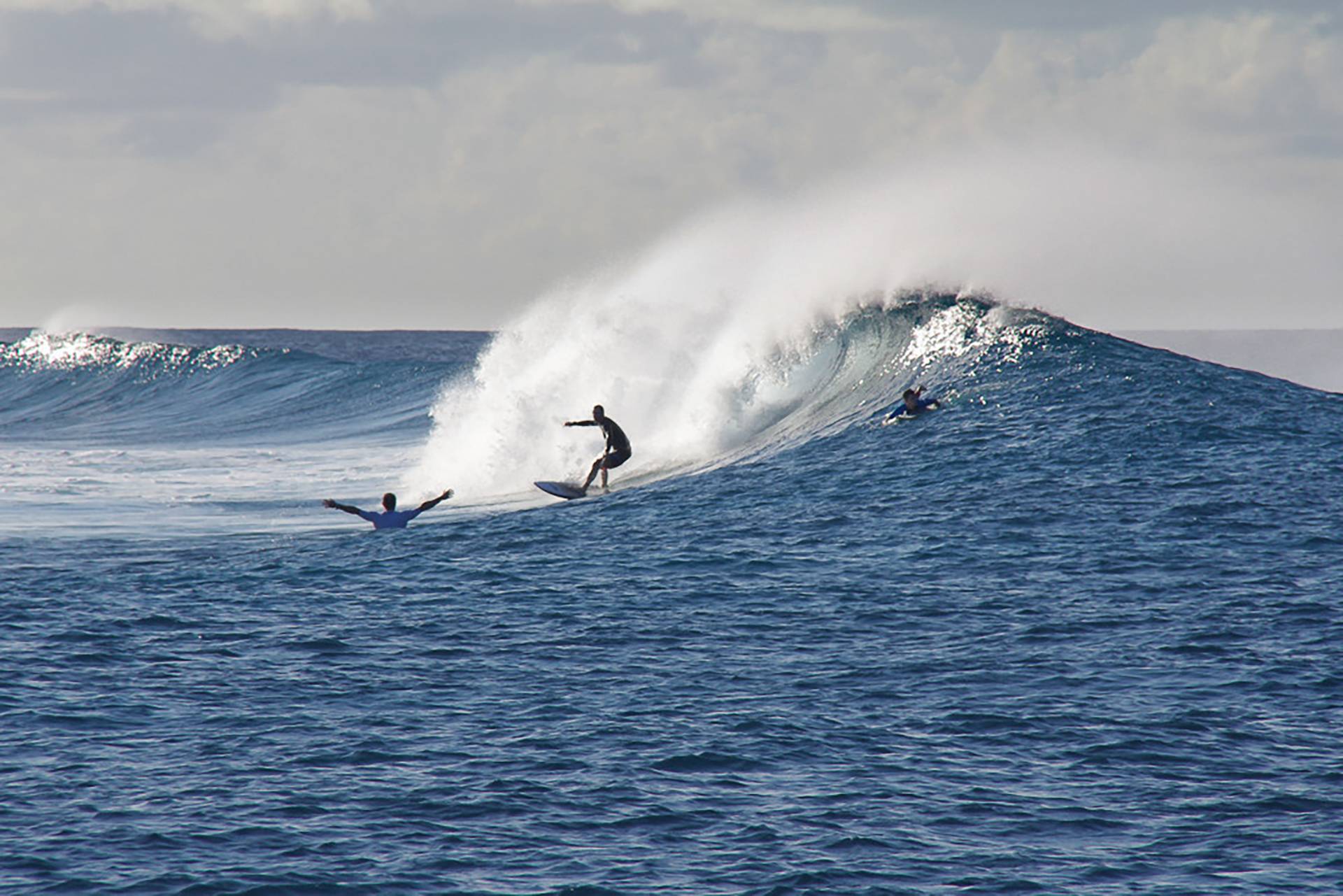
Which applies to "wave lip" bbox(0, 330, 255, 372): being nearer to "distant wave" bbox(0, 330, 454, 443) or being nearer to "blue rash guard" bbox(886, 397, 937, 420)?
"distant wave" bbox(0, 330, 454, 443)

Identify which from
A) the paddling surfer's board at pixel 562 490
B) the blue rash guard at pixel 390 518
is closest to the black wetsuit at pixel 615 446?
the paddling surfer's board at pixel 562 490

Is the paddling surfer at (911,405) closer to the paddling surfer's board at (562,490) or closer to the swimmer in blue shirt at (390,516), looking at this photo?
the paddling surfer's board at (562,490)

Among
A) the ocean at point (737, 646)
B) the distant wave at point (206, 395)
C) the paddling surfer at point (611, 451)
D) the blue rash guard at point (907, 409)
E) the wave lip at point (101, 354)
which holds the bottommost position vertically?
the ocean at point (737, 646)

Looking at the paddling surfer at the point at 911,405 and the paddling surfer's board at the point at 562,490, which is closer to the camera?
the paddling surfer's board at the point at 562,490

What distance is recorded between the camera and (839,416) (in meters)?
24.9

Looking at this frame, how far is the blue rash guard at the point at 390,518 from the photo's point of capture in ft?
65.9

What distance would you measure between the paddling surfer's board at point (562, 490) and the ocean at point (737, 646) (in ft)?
1.73

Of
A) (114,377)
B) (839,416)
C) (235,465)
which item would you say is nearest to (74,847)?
(839,416)

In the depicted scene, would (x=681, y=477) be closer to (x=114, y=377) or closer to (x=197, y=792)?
(x=197, y=792)

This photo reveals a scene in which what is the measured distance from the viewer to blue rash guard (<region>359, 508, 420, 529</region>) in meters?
20.1

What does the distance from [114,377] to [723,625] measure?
4837cm

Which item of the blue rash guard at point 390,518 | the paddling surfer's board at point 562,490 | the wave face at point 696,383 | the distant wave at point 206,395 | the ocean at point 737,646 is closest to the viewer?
the ocean at point 737,646

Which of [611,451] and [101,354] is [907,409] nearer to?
[611,451]

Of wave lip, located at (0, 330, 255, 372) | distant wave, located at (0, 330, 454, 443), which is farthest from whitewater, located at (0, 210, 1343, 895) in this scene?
wave lip, located at (0, 330, 255, 372)
